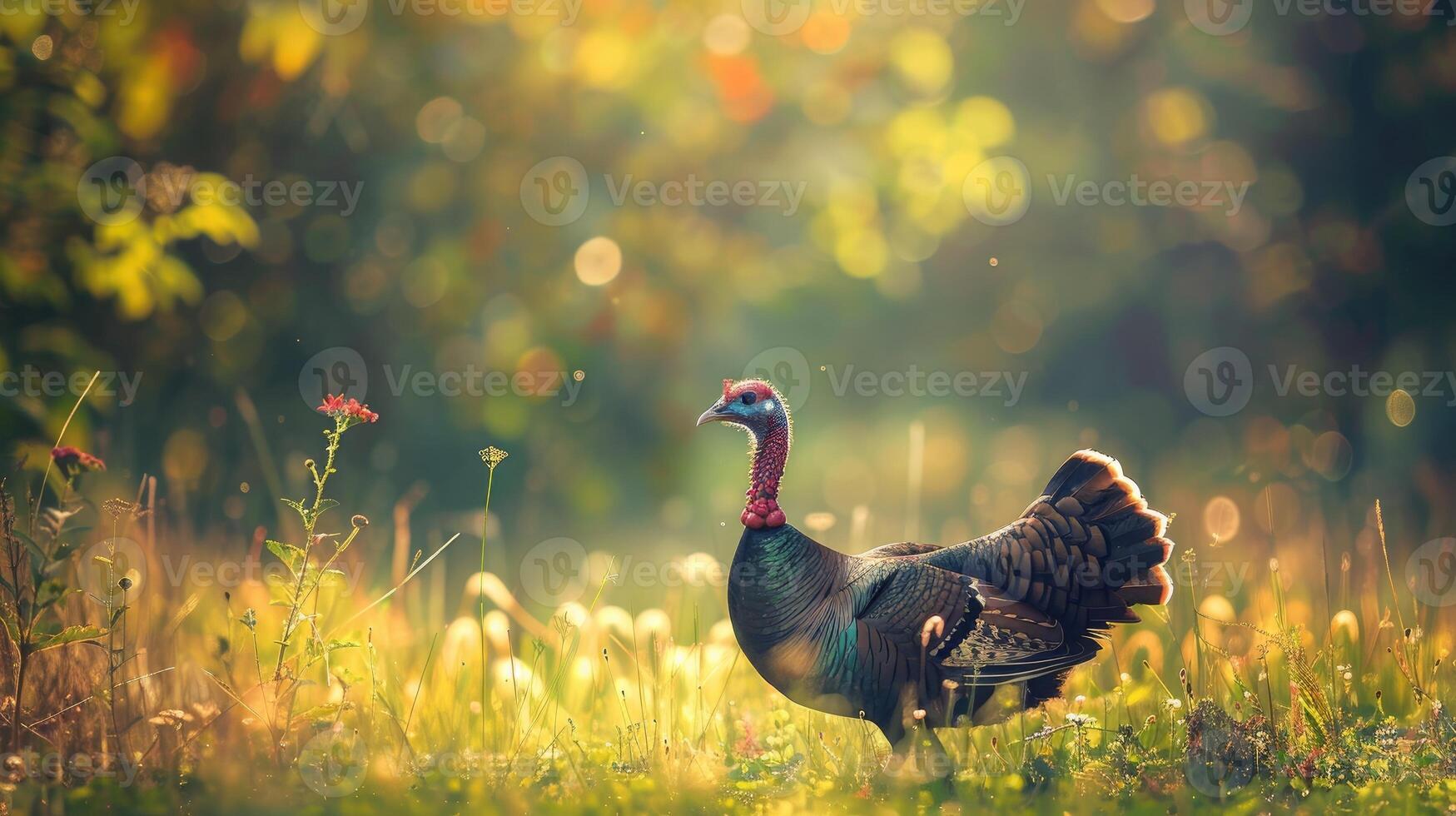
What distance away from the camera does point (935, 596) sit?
471cm

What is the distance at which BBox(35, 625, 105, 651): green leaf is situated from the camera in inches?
168

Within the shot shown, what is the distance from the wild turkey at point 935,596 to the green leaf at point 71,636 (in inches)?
101

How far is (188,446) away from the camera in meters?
9.11

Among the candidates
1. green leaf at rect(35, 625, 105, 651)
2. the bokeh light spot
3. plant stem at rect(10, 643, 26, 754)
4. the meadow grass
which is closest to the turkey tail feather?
the meadow grass

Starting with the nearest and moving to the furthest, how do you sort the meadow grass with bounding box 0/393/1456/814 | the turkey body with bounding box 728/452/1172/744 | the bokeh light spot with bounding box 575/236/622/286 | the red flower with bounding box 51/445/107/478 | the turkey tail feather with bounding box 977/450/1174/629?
1. the red flower with bounding box 51/445/107/478
2. the meadow grass with bounding box 0/393/1456/814
3. the turkey body with bounding box 728/452/1172/744
4. the turkey tail feather with bounding box 977/450/1174/629
5. the bokeh light spot with bounding box 575/236/622/286

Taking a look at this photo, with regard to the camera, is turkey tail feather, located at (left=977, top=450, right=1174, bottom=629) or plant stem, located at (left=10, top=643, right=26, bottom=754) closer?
plant stem, located at (left=10, top=643, right=26, bottom=754)

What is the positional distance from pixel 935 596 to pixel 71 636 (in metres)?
3.54

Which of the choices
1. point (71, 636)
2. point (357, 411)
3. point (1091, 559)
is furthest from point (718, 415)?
point (71, 636)

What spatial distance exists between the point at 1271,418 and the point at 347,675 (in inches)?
330

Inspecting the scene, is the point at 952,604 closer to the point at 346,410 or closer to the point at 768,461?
the point at 768,461

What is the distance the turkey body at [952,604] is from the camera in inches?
179

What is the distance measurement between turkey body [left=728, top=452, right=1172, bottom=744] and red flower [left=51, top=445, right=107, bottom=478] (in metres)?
2.60

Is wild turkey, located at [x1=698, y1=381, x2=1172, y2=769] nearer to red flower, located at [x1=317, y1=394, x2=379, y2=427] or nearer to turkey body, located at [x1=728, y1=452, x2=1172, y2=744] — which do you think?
turkey body, located at [x1=728, y1=452, x2=1172, y2=744]

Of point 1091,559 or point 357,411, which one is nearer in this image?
point 357,411
